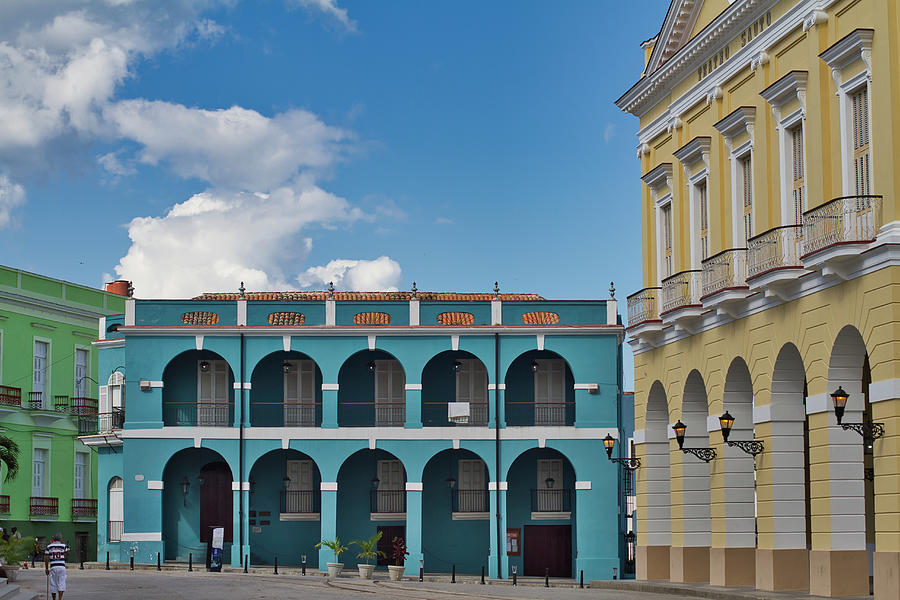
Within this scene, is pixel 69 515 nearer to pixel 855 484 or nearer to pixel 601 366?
pixel 601 366

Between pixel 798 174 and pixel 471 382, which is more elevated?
pixel 798 174

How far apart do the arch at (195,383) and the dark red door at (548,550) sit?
1008cm

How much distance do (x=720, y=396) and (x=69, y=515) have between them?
27.2 metres

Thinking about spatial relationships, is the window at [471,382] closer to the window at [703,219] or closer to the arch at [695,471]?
the arch at [695,471]

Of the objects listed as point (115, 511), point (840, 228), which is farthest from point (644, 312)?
point (115, 511)

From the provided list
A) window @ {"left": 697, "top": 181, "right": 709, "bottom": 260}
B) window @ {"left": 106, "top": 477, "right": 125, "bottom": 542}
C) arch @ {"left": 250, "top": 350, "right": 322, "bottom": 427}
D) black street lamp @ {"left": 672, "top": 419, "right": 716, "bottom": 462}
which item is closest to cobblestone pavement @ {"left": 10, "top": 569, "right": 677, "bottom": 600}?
black street lamp @ {"left": 672, "top": 419, "right": 716, "bottom": 462}

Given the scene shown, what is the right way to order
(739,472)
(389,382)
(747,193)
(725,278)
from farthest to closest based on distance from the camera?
(389,382)
(739,472)
(747,193)
(725,278)

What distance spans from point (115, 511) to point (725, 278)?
984 inches

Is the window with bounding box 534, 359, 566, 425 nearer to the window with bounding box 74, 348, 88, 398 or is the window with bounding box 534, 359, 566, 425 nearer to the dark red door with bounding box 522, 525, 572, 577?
the dark red door with bounding box 522, 525, 572, 577

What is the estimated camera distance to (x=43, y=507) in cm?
4484

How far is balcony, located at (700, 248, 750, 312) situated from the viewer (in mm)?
24688

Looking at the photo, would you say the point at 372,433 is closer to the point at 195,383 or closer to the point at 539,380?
the point at 539,380

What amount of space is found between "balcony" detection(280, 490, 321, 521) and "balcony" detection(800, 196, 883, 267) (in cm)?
2494

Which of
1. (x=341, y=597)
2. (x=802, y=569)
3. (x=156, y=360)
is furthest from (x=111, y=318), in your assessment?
(x=802, y=569)
